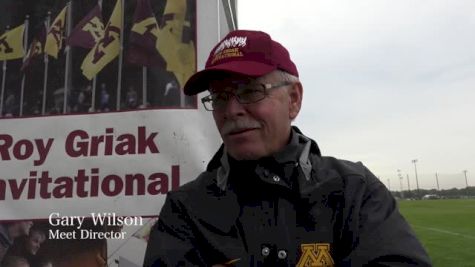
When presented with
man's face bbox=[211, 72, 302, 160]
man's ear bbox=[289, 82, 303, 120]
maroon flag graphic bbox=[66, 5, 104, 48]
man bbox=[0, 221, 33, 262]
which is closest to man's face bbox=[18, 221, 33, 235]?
man bbox=[0, 221, 33, 262]

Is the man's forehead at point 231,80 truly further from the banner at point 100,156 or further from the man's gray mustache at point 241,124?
the banner at point 100,156

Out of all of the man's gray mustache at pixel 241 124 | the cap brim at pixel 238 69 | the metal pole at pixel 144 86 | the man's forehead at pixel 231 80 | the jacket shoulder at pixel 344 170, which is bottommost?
the jacket shoulder at pixel 344 170

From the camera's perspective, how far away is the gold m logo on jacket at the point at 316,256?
1094 mm

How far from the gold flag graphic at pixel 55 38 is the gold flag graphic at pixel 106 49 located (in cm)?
14

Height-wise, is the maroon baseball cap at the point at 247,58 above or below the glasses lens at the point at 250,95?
above

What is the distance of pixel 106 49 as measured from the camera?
1.92 metres

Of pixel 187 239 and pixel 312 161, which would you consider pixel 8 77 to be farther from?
pixel 312 161

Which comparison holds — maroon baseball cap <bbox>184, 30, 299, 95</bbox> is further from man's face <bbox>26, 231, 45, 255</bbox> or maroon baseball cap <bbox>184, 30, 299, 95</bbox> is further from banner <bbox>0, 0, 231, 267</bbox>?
man's face <bbox>26, 231, 45, 255</bbox>

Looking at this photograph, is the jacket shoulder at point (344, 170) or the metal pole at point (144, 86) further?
the metal pole at point (144, 86)

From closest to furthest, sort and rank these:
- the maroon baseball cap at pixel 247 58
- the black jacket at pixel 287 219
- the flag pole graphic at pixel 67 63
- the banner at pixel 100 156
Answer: the black jacket at pixel 287 219, the maroon baseball cap at pixel 247 58, the banner at pixel 100 156, the flag pole graphic at pixel 67 63

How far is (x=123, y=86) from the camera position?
1.88 metres

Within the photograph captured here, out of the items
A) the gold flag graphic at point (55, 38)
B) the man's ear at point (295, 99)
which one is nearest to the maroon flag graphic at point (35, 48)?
the gold flag graphic at point (55, 38)

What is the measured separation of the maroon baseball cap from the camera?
1196 mm

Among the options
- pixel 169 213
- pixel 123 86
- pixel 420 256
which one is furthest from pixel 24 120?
pixel 420 256
